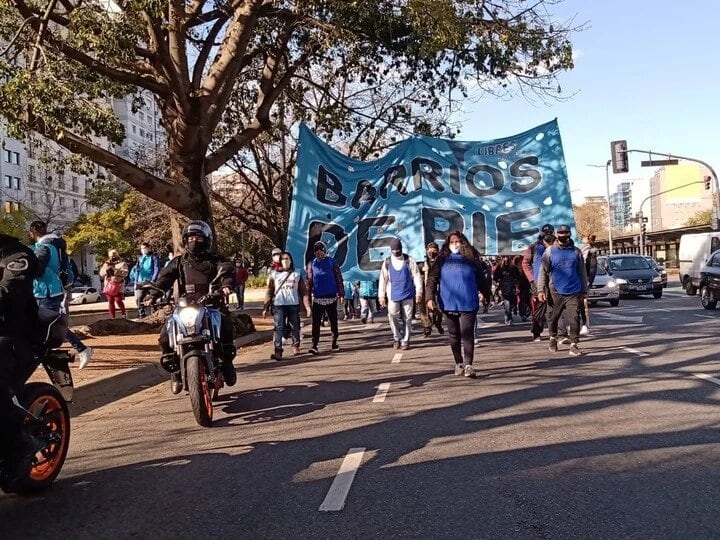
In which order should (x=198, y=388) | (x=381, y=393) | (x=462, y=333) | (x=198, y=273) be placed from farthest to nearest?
(x=462, y=333), (x=381, y=393), (x=198, y=273), (x=198, y=388)

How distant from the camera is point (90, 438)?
21.7 feet

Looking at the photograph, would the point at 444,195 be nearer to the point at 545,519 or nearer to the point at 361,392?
the point at 361,392

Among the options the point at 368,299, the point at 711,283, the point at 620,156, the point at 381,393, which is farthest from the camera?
the point at 620,156

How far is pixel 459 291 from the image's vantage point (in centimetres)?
912

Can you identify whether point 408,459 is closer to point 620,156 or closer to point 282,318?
point 282,318

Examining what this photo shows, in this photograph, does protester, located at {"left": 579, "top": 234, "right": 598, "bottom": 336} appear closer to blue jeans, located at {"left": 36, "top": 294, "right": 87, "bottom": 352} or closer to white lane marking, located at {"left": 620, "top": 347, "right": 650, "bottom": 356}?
white lane marking, located at {"left": 620, "top": 347, "right": 650, "bottom": 356}

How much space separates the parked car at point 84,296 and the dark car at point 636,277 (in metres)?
32.6

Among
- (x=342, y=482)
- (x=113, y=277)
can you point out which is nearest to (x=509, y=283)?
(x=113, y=277)

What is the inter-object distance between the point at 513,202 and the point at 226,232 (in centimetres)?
3661

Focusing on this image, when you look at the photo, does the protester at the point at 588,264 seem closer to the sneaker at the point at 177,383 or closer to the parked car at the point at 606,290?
the sneaker at the point at 177,383

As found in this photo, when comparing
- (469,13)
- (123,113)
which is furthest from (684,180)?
(469,13)

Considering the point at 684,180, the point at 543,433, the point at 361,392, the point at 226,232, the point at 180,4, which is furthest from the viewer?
the point at 684,180

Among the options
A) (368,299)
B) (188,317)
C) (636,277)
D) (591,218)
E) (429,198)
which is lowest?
(368,299)

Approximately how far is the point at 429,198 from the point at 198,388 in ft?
23.9
